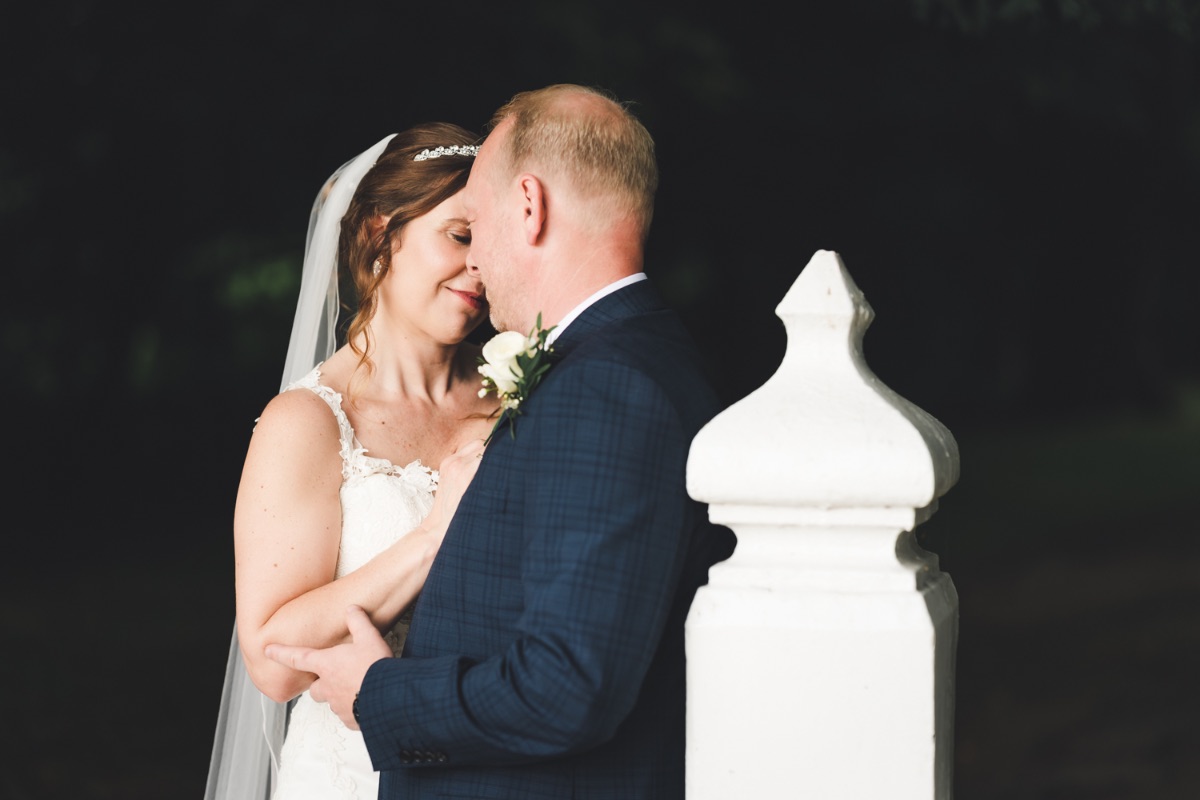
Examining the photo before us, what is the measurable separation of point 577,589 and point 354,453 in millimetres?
1402

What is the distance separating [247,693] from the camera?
3596 millimetres

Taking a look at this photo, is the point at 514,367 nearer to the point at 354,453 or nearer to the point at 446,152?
the point at 354,453

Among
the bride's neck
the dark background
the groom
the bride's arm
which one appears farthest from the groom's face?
the dark background

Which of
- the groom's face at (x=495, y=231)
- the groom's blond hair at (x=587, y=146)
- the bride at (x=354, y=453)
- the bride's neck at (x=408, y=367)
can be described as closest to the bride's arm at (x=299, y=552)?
the bride at (x=354, y=453)

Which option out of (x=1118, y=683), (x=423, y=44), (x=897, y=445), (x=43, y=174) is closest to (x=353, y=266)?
(x=897, y=445)

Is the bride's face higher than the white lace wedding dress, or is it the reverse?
the bride's face

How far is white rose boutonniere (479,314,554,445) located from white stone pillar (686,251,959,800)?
0.38 meters

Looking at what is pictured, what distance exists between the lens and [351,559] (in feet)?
10.5

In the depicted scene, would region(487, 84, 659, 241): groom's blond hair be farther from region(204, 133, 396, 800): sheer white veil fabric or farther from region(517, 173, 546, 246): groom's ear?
region(204, 133, 396, 800): sheer white veil fabric

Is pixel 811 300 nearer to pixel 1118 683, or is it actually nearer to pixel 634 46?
pixel 634 46

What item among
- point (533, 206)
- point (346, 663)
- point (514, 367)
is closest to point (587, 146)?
point (533, 206)

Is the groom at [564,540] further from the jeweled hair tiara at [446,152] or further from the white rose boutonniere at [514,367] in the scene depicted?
the jeweled hair tiara at [446,152]

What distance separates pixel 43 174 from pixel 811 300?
28.5 ft

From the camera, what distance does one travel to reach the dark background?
7.56 metres
